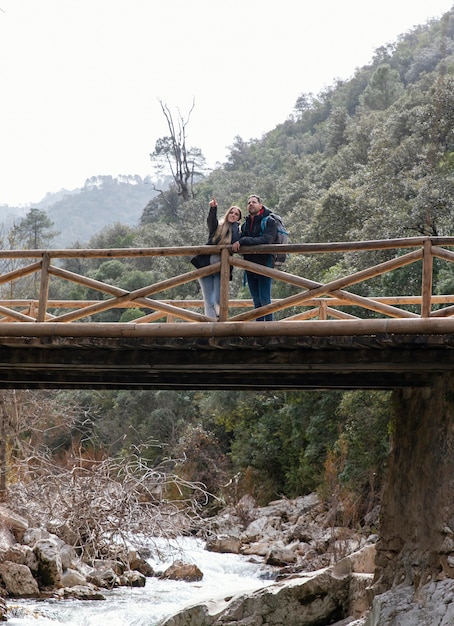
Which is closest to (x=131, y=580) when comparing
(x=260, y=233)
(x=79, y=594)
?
(x=79, y=594)

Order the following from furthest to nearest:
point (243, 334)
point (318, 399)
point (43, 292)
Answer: point (318, 399) → point (43, 292) → point (243, 334)

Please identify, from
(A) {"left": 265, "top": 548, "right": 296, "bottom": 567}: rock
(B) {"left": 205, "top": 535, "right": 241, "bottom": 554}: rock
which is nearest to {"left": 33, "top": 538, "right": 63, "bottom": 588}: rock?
(A) {"left": 265, "top": 548, "right": 296, "bottom": 567}: rock

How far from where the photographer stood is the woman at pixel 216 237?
850 centimetres

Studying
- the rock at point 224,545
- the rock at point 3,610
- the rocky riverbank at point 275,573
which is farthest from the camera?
the rock at point 224,545

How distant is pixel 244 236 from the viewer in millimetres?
8633

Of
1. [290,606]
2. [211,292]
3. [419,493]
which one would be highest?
[211,292]

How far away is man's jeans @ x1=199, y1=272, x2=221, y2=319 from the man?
0.34 meters

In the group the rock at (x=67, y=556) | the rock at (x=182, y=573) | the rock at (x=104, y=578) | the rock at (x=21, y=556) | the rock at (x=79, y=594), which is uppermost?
the rock at (x=21, y=556)

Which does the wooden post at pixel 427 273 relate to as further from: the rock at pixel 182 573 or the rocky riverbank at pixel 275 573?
the rock at pixel 182 573

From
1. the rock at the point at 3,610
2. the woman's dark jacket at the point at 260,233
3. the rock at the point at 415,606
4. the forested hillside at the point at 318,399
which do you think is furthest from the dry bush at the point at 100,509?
the woman's dark jacket at the point at 260,233

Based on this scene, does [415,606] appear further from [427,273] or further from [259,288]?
[259,288]

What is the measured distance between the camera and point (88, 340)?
7996 millimetres

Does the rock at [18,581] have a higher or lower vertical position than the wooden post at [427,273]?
lower

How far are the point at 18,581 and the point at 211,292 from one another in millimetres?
8205
